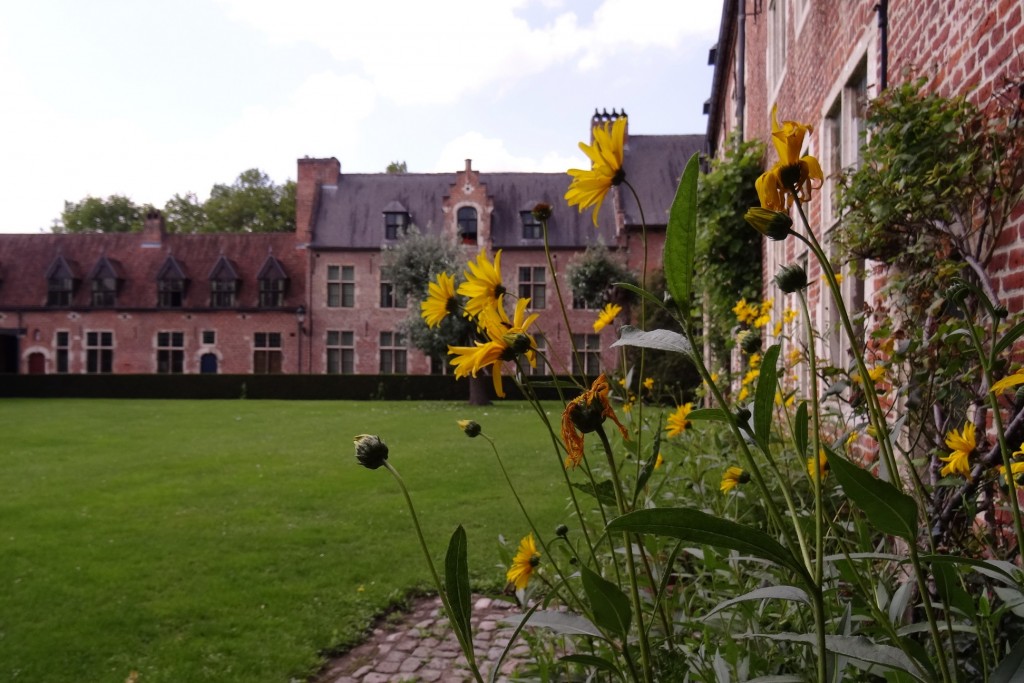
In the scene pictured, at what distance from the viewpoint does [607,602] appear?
2.91 feet

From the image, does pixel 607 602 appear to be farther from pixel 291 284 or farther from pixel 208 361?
pixel 208 361

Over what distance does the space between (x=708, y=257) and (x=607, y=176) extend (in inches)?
317

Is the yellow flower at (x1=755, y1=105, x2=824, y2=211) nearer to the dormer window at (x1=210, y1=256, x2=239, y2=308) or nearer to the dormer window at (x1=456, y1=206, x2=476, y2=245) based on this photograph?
the dormer window at (x1=456, y1=206, x2=476, y2=245)

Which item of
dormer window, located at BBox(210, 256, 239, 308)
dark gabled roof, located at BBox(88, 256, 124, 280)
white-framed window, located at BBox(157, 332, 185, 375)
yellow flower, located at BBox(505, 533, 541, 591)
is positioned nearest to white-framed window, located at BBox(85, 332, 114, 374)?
white-framed window, located at BBox(157, 332, 185, 375)

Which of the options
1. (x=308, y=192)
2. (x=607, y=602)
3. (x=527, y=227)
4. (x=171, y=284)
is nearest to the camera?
(x=607, y=602)

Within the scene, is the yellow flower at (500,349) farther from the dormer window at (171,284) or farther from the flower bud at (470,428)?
the dormer window at (171,284)

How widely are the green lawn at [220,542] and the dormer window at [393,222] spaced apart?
51.2 feet

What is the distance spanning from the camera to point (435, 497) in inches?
256

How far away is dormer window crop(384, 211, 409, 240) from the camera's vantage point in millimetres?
25594

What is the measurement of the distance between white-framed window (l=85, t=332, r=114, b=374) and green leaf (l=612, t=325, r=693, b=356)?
29077 millimetres

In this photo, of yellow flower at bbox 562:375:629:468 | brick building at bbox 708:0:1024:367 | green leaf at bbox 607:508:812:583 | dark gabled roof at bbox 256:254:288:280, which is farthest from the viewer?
dark gabled roof at bbox 256:254:288:280

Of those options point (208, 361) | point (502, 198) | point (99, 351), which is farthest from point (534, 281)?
point (99, 351)

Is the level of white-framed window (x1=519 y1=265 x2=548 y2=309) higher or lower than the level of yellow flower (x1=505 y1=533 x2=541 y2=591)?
higher

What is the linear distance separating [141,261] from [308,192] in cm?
661
